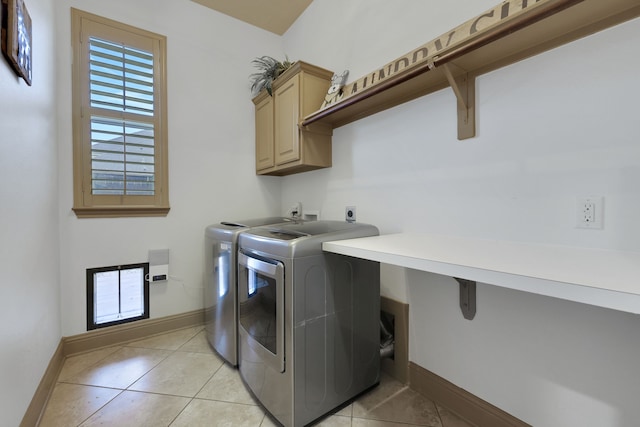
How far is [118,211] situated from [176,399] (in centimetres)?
141

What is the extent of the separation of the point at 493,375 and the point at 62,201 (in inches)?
110

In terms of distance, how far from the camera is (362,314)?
144 centimetres

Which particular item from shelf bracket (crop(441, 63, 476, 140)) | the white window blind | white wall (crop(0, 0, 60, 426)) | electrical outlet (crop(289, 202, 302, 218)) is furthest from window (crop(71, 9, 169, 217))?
shelf bracket (crop(441, 63, 476, 140))

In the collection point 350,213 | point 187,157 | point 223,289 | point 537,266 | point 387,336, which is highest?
point 187,157

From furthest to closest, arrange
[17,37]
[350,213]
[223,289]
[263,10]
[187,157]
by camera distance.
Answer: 1. [263,10]
2. [187,157]
3. [350,213]
4. [223,289]
5. [17,37]

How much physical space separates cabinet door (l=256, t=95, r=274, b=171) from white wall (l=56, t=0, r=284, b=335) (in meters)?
0.10

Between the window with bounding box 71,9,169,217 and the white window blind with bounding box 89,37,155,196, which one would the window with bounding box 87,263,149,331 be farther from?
the white window blind with bounding box 89,37,155,196

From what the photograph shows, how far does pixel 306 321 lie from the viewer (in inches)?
47.8

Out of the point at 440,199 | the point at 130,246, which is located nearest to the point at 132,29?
the point at 130,246

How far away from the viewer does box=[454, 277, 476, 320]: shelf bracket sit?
4.20ft

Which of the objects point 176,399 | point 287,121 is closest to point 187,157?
point 287,121

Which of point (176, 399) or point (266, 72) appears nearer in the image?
point (176, 399)

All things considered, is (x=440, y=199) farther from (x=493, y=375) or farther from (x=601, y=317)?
(x=493, y=375)

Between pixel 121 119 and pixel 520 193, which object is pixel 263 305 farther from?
pixel 121 119
